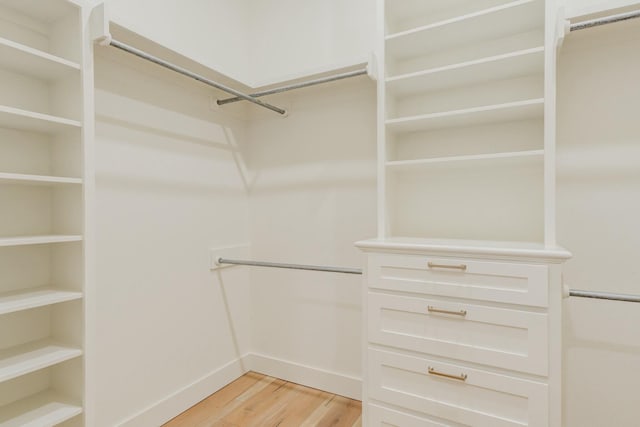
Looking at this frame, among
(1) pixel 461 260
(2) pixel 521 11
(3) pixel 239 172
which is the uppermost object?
(2) pixel 521 11

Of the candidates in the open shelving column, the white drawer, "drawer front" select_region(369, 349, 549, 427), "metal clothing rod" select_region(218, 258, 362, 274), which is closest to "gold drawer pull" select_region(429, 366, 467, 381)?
"drawer front" select_region(369, 349, 549, 427)

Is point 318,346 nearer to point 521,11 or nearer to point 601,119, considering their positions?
point 601,119

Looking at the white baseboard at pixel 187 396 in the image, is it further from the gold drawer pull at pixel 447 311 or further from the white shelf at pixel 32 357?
the gold drawer pull at pixel 447 311

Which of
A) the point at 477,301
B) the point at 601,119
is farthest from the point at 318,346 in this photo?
the point at 601,119

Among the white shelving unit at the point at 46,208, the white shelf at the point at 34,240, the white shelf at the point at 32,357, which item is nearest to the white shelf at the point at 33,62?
the white shelving unit at the point at 46,208

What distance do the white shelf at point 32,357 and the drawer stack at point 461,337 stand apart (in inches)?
48.2

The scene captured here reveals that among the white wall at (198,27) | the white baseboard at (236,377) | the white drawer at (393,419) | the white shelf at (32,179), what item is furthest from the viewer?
the white baseboard at (236,377)

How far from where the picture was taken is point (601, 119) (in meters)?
1.58

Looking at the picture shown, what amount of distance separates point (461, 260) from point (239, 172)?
5.32 ft

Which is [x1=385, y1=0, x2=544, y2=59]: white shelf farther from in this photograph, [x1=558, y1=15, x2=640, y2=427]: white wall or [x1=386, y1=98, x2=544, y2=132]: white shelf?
[x1=386, y1=98, x2=544, y2=132]: white shelf

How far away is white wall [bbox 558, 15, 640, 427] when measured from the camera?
60.5 inches

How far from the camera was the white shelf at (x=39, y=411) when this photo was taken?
1251 millimetres

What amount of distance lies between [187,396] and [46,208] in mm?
1297

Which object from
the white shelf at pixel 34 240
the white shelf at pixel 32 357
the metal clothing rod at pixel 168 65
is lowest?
the white shelf at pixel 32 357
